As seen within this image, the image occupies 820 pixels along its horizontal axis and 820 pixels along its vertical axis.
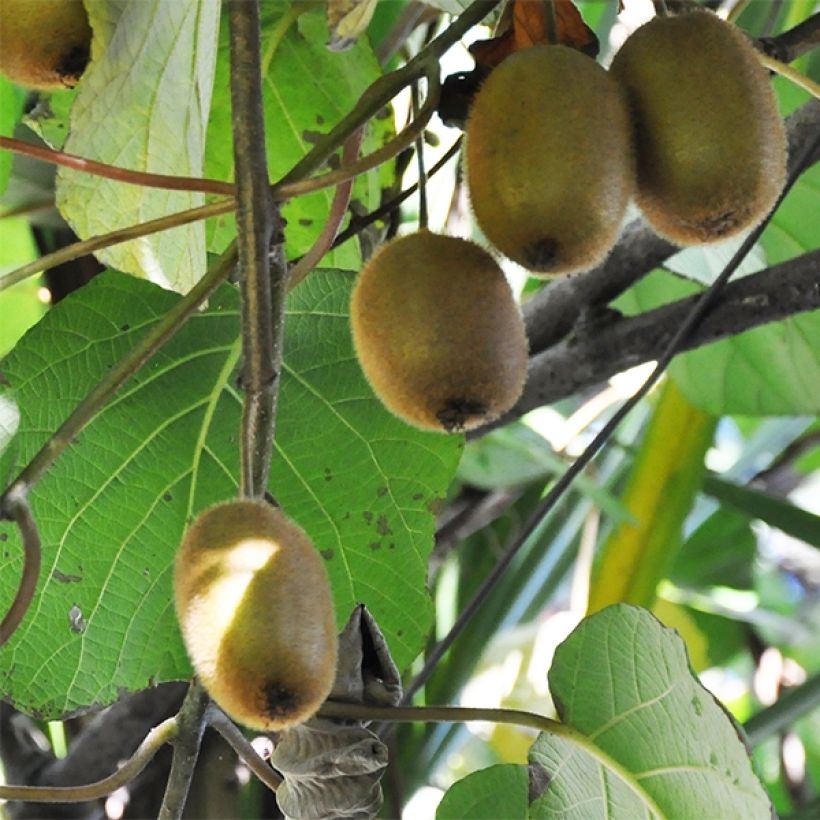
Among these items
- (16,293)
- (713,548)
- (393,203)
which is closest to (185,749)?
(393,203)

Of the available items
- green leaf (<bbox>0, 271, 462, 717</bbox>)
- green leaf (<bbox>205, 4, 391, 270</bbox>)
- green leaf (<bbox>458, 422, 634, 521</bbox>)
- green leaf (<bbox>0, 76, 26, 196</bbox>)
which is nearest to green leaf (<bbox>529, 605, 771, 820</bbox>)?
green leaf (<bbox>0, 271, 462, 717</bbox>)

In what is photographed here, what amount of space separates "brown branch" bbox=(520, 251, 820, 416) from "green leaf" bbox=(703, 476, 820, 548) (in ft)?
1.21

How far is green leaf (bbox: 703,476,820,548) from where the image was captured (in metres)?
1.19

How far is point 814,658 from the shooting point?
6.16ft

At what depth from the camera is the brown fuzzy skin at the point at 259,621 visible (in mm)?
414

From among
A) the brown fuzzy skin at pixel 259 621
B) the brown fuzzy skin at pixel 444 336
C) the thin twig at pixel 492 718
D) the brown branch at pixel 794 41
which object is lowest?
the thin twig at pixel 492 718

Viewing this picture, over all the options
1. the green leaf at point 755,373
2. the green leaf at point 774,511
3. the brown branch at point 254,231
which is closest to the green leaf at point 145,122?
the brown branch at point 254,231

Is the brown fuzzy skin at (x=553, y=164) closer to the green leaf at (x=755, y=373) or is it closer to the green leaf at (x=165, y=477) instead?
the green leaf at (x=165, y=477)

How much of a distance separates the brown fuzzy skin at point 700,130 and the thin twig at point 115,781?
311 millimetres

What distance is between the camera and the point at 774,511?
121 cm

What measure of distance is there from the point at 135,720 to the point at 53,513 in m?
0.38

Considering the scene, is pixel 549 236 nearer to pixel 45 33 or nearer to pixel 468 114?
pixel 468 114

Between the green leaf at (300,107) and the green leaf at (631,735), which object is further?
the green leaf at (300,107)

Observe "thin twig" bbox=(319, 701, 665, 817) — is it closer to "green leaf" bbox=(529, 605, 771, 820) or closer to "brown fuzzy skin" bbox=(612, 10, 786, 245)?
"green leaf" bbox=(529, 605, 771, 820)
